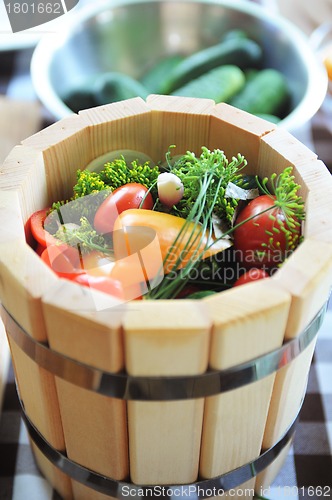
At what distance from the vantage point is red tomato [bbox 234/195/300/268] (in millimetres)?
654

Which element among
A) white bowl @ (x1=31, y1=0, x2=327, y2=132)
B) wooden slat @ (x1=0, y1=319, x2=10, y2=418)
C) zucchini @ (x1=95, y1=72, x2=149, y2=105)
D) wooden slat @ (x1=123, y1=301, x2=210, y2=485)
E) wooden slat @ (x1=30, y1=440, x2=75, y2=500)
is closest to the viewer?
wooden slat @ (x1=123, y1=301, x2=210, y2=485)

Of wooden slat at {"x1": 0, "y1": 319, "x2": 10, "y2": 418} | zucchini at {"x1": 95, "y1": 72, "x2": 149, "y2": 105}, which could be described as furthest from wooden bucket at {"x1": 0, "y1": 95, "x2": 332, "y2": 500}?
zucchini at {"x1": 95, "y1": 72, "x2": 149, "y2": 105}

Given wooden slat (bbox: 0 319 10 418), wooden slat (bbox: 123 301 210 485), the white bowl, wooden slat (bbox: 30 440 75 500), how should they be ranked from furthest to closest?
the white bowl → wooden slat (bbox: 0 319 10 418) → wooden slat (bbox: 30 440 75 500) → wooden slat (bbox: 123 301 210 485)

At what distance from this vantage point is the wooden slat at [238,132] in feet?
2.37

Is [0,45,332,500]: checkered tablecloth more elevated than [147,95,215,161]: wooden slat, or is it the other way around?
[147,95,215,161]: wooden slat

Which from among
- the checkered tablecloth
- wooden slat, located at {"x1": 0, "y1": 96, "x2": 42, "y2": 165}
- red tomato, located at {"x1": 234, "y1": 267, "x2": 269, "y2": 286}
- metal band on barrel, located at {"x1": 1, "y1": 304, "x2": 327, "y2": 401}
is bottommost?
the checkered tablecloth

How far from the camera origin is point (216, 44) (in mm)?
1399

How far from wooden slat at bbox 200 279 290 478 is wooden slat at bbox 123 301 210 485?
0.01 meters

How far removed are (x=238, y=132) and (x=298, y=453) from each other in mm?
428

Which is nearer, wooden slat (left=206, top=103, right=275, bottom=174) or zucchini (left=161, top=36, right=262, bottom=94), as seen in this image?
wooden slat (left=206, top=103, right=275, bottom=174)

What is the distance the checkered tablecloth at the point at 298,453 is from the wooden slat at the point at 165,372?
0.61 ft

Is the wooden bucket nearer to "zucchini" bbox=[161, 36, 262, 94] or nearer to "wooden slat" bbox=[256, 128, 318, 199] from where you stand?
"wooden slat" bbox=[256, 128, 318, 199]

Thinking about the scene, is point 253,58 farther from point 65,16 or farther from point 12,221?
point 12,221

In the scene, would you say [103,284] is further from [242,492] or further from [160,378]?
[242,492]
